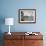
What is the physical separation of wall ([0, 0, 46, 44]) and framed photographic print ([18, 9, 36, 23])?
11cm

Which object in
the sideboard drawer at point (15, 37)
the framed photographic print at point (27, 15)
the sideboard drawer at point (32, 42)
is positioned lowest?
the sideboard drawer at point (32, 42)

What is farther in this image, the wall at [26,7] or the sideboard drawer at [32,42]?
the wall at [26,7]

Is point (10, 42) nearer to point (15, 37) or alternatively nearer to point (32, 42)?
point (15, 37)

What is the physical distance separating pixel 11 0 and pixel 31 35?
1405mm

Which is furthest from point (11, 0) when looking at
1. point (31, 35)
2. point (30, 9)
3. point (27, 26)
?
point (31, 35)

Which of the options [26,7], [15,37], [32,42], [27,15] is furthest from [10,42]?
[26,7]

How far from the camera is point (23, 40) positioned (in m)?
3.97

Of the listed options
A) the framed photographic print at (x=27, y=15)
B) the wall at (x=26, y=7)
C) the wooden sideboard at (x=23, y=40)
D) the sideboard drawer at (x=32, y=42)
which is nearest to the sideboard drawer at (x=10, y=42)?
the wooden sideboard at (x=23, y=40)

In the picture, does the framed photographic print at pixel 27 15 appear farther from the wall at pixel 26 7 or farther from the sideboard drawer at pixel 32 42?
the sideboard drawer at pixel 32 42

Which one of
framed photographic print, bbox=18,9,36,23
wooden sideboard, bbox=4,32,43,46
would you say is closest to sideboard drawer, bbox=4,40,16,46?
wooden sideboard, bbox=4,32,43,46

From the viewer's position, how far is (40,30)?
179 inches

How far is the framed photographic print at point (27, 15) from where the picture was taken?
14.7 ft

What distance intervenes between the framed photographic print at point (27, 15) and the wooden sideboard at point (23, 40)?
71cm

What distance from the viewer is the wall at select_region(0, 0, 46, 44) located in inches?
176
